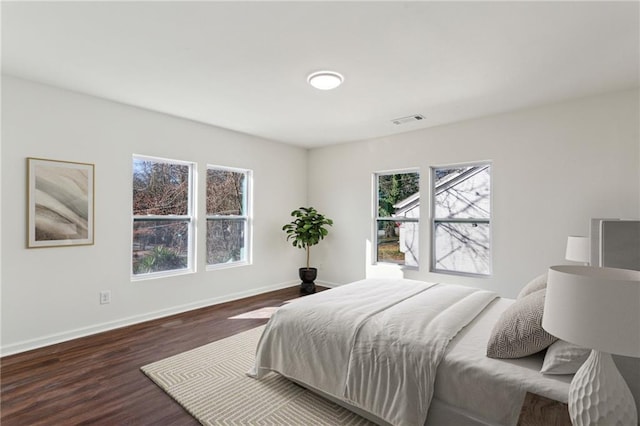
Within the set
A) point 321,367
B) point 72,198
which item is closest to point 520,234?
point 321,367

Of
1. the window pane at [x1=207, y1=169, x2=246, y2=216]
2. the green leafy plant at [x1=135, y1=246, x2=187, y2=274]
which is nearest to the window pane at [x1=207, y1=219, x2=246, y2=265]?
the window pane at [x1=207, y1=169, x2=246, y2=216]

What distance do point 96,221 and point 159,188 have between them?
82 cm

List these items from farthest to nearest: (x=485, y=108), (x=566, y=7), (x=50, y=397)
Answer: (x=485, y=108) < (x=50, y=397) < (x=566, y=7)

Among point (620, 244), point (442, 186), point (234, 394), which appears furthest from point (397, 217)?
point (620, 244)

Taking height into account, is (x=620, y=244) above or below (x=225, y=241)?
above

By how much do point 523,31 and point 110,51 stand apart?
9.85ft

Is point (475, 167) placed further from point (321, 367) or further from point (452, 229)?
point (321, 367)

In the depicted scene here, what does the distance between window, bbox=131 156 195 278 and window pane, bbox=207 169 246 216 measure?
0.31m

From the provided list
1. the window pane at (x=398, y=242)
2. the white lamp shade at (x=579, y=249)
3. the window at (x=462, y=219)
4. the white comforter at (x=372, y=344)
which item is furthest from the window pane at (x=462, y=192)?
the white comforter at (x=372, y=344)

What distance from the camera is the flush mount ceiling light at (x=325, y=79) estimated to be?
2746mm

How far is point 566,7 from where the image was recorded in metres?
1.89

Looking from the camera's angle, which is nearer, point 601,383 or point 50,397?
point 601,383

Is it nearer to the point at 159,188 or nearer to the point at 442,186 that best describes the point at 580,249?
the point at 442,186

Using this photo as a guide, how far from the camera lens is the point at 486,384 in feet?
4.91
